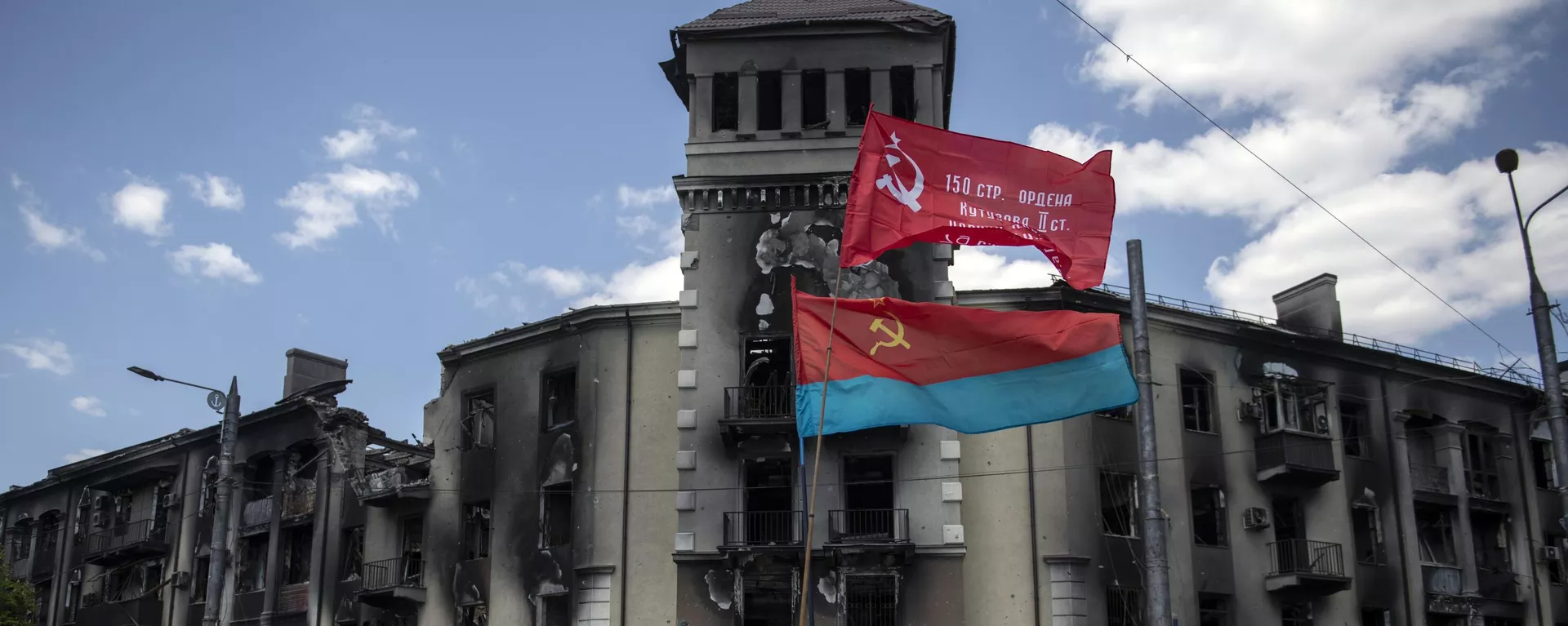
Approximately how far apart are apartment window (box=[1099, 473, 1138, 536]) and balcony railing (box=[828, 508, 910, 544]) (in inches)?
276

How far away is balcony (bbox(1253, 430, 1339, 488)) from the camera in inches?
1843

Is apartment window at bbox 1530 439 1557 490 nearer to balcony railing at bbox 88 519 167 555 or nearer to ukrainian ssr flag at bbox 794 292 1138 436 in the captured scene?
ukrainian ssr flag at bbox 794 292 1138 436

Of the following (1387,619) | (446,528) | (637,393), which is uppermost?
(637,393)

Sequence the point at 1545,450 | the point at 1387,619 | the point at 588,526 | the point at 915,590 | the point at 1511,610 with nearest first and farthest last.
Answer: the point at 915,590
the point at 588,526
the point at 1387,619
the point at 1511,610
the point at 1545,450

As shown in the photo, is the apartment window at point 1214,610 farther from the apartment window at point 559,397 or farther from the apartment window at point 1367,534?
the apartment window at point 559,397

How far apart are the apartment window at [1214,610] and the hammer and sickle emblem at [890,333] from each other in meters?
22.0

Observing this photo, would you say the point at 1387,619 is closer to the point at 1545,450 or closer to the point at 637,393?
the point at 1545,450

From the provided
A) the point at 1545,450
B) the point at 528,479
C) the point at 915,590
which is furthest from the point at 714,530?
the point at 1545,450

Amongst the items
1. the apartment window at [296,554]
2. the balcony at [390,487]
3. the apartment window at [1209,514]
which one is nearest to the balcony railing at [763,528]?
the apartment window at [1209,514]

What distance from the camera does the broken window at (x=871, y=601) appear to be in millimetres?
39750

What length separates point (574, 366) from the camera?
47062mm

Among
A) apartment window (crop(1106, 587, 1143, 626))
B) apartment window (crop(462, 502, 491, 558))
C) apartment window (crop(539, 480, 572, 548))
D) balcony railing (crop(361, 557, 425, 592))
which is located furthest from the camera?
balcony railing (crop(361, 557, 425, 592))

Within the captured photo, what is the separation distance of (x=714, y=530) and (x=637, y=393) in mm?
6729

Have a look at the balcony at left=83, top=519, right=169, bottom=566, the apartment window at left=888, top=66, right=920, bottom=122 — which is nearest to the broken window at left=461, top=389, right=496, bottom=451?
the apartment window at left=888, top=66, right=920, bottom=122
